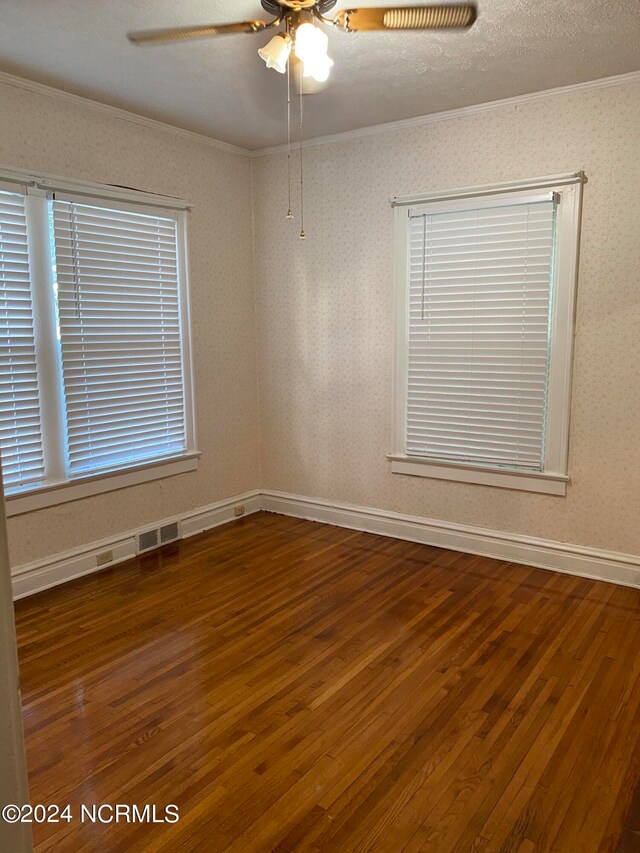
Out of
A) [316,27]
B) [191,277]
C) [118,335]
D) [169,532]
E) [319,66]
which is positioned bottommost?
[169,532]

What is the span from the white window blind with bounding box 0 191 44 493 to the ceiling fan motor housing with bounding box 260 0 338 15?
5.87ft

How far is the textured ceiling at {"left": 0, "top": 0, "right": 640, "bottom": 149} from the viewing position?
8.84 ft

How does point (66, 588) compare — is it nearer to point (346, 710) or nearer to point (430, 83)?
point (346, 710)

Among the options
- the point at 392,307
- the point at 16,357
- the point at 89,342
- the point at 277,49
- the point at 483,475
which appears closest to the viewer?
the point at 277,49

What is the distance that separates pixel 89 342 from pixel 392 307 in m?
2.05

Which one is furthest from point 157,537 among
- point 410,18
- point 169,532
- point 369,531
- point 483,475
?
point 410,18

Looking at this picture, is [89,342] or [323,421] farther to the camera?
[323,421]

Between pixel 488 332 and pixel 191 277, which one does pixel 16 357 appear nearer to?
pixel 191 277

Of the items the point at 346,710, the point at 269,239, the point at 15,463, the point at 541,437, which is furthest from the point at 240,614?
the point at 269,239

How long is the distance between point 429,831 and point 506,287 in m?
3.04

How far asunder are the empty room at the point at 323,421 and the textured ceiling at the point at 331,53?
2cm

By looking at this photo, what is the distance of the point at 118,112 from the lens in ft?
12.8

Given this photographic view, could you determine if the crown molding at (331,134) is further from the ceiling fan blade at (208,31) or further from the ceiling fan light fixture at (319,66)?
the ceiling fan light fixture at (319,66)

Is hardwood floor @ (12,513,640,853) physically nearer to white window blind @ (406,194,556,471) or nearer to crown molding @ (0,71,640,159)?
white window blind @ (406,194,556,471)
